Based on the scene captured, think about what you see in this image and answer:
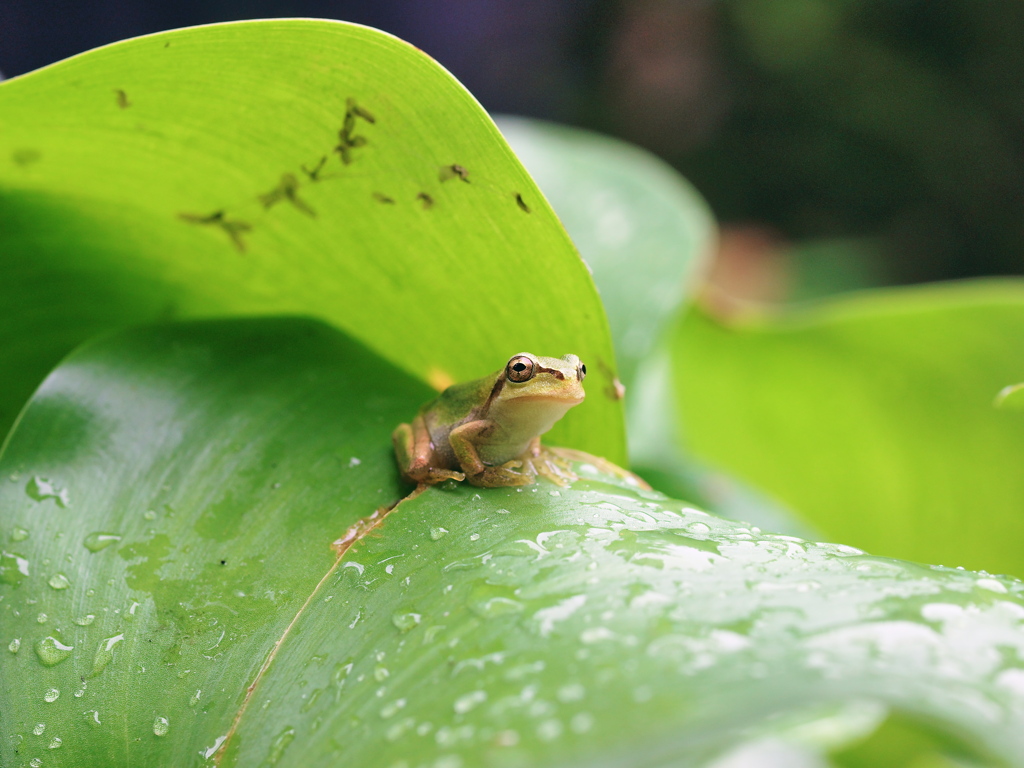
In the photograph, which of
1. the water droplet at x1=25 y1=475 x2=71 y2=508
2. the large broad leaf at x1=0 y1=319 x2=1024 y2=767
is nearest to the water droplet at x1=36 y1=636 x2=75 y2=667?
the large broad leaf at x1=0 y1=319 x2=1024 y2=767

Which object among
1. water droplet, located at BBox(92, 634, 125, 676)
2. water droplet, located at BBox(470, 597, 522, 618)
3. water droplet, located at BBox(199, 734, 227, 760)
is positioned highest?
water droplet, located at BBox(470, 597, 522, 618)

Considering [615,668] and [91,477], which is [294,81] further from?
[615,668]

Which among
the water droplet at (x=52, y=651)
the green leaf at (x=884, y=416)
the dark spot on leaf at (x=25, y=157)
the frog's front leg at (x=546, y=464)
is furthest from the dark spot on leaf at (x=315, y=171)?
the green leaf at (x=884, y=416)

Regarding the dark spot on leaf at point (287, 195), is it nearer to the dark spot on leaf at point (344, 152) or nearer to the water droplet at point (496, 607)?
the dark spot on leaf at point (344, 152)

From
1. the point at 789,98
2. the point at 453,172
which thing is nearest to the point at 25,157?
the point at 453,172

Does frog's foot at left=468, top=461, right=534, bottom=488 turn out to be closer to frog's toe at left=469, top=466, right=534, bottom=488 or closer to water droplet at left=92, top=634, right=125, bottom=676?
frog's toe at left=469, top=466, right=534, bottom=488

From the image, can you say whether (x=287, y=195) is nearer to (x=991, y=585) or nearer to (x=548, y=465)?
(x=548, y=465)
